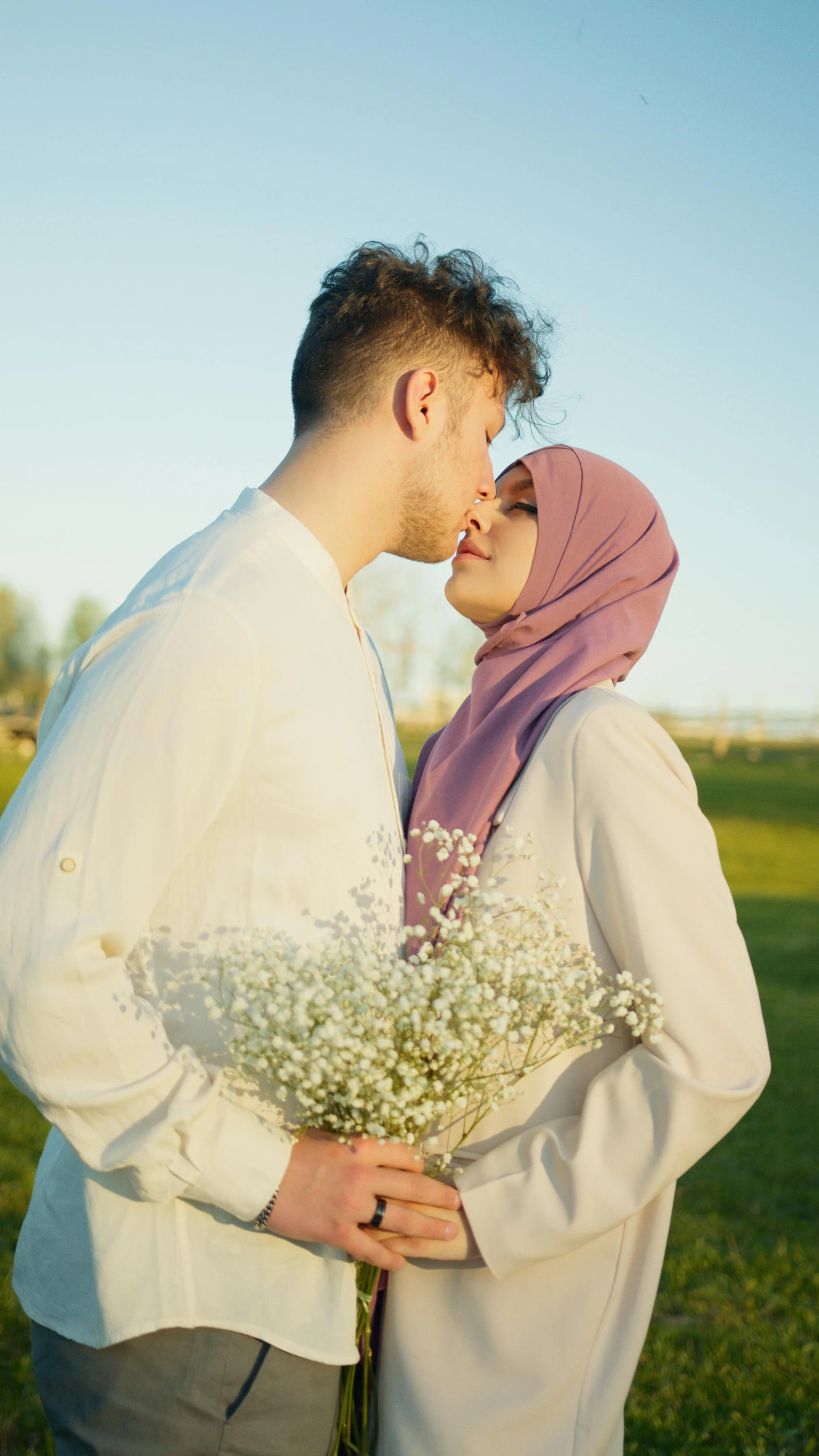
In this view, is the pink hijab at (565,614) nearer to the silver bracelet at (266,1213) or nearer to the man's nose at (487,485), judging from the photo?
the man's nose at (487,485)

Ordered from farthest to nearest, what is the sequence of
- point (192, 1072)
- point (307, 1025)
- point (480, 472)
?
point (480, 472), point (192, 1072), point (307, 1025)

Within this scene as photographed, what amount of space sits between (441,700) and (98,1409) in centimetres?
6003

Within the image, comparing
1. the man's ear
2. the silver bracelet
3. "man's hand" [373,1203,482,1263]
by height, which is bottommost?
"man's hand" [373,1203,482,1263]

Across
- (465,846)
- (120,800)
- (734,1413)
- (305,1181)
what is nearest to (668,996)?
(465,846)

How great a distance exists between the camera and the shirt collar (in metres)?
2.44

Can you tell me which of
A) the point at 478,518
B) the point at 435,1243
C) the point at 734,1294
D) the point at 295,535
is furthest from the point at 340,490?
the point at 734,1294

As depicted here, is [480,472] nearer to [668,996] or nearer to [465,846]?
[465,846]

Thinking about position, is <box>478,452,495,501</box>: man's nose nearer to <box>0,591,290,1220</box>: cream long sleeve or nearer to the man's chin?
the man's chin

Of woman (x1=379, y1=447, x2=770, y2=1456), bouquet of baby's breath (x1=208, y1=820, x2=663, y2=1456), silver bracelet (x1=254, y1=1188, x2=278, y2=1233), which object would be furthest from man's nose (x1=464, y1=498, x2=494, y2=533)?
silver bracelet (x1=254, y1=1188, x2=278, y2=1233)

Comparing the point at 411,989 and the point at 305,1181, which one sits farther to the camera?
the point at 305,1181

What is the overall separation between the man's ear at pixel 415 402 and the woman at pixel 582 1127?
723mm

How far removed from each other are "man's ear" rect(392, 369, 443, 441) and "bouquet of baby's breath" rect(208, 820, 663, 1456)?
42.7 inches

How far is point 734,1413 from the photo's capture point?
432 cm

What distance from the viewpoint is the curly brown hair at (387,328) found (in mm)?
2713
